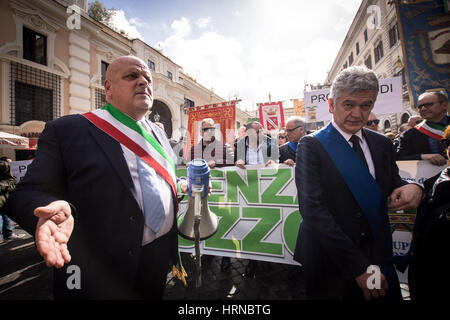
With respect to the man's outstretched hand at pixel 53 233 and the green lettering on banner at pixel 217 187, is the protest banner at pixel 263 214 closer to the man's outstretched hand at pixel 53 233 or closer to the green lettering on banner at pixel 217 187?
the green lettering on banner at pixel 217 187

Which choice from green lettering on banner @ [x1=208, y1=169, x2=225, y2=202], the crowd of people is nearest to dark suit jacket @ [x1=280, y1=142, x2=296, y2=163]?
green lettering on banner @ [x1=208, y1=169, x2=225, y2=202]

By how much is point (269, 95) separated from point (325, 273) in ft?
131

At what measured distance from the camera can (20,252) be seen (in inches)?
155

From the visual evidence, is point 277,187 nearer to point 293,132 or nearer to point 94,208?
point 293,132

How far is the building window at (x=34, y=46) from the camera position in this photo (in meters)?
8.53

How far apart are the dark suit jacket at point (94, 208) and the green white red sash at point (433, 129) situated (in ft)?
13.2

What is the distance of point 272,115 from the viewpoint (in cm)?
866

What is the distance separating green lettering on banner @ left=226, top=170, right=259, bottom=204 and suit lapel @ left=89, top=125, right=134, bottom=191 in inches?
87.0

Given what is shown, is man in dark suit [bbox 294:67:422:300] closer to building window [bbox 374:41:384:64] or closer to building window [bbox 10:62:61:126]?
building window [bbox 10:62:61:126]

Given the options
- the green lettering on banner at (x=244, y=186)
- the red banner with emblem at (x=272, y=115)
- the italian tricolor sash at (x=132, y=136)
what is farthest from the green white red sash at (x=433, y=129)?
the red banner with emblem at (x=272, y=115)

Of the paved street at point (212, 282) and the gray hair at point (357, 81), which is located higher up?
the gray hair at point (357, 81)

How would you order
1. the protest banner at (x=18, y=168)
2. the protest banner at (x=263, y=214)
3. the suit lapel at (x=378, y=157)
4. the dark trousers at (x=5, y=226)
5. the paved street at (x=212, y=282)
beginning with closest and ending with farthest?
the suit lapel at (x=378, y=157) → the paved street at (x=212, y=282) → the protest banner at (x=263, y=214) → the dark trousers at (x=5, y=226) → the protest banner at (x=18, y=168)

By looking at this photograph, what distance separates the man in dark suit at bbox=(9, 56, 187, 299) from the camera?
1066 mm

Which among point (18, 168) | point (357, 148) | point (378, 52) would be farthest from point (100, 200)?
point (378, 52)
